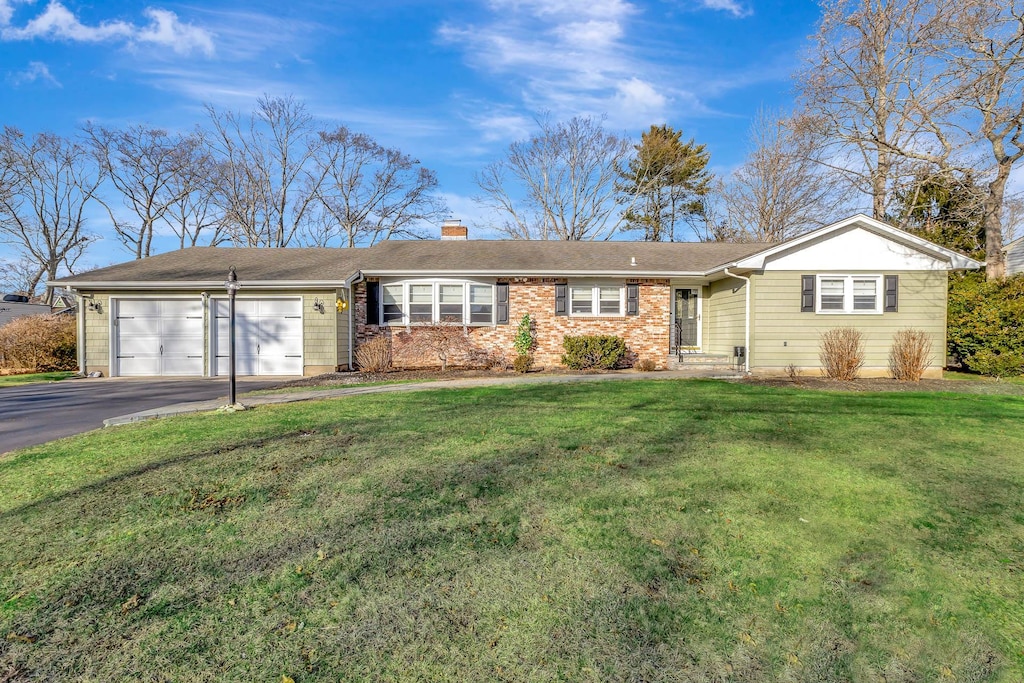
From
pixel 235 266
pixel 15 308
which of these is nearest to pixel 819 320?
pixel 235 266

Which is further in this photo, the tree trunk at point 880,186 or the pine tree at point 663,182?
the pine tree at point 663,182

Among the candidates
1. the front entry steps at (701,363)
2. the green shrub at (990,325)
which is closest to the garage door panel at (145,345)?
the front entry steps at (701,363)

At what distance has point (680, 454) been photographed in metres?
4.90

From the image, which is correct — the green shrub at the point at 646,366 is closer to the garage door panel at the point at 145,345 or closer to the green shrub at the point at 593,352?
the green shrub at the point at 593,352

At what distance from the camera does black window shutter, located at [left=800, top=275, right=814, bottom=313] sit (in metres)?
13.0

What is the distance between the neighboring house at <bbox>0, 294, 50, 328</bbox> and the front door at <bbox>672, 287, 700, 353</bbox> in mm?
23837

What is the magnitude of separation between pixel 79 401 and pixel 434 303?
26.4 ft

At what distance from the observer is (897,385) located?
10.9 m

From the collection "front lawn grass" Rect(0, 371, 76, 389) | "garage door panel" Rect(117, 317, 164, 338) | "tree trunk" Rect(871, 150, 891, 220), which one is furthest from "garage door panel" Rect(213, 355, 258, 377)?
"tree trunk" Rect(871, 150, 891, 220)

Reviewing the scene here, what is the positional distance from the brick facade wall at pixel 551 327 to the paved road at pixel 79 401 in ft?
10.8

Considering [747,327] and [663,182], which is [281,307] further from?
[663,182]

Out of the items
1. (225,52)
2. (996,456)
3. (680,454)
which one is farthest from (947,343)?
(225,52)

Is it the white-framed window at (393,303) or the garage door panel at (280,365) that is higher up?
the white-framed window at (393,303)

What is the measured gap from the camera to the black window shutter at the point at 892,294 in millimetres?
12992
